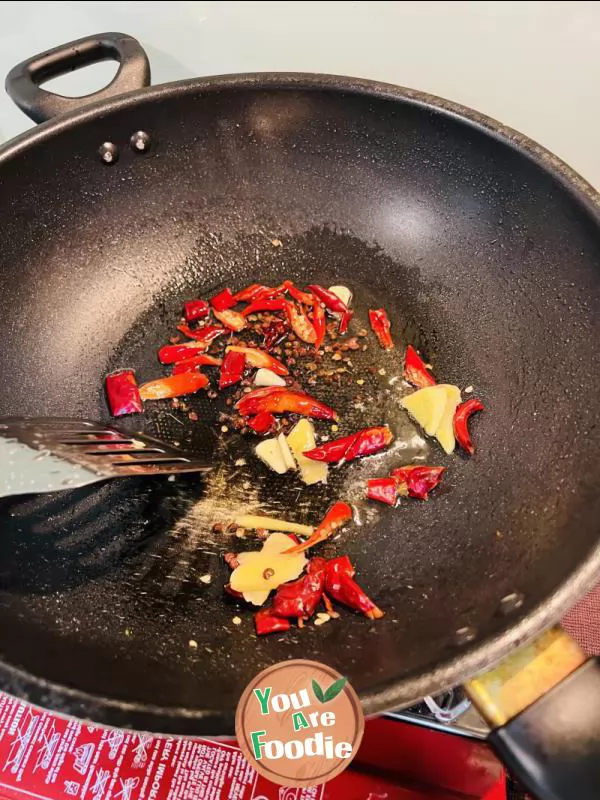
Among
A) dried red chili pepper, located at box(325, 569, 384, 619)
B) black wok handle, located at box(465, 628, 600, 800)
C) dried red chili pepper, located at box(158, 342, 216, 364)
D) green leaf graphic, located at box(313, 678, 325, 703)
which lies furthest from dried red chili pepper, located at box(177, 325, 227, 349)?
black wok handle, located at box(465, 628, 600, 800)

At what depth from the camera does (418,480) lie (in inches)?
41.0

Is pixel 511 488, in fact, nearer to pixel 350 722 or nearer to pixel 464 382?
pixel 464 382

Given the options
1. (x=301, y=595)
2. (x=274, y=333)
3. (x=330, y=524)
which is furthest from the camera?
(x=274, y=333)

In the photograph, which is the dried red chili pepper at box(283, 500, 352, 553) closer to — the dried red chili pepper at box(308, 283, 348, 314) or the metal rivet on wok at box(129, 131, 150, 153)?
the dried red chili pepper at box(308, 283, 348, 314)

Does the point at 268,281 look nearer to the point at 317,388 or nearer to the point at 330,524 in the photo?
the point at 317,388

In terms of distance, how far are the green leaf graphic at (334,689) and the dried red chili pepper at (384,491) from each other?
35 cm

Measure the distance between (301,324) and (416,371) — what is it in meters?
0.25

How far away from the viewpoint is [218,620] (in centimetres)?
92

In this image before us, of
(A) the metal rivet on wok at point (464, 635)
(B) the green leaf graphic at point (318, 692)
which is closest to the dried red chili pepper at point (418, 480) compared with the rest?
(A) the metal rivet on wok at point (464, 635)

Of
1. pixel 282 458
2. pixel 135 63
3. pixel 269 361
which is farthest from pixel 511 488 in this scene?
pixel 135 63

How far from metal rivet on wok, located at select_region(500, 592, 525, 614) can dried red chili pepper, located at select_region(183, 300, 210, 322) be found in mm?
772

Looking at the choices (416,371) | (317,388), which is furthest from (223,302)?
(416,371)

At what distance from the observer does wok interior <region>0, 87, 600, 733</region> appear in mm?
833

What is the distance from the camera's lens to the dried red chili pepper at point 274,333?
47.8 inches
